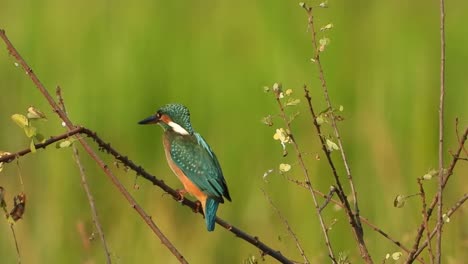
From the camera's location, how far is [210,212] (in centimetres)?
322

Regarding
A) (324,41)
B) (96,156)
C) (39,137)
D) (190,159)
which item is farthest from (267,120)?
(190,159)

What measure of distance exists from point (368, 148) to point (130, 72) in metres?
1.42

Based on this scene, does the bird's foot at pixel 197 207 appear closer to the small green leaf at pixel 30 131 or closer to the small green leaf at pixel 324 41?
the small green leaf at pixel 324 41

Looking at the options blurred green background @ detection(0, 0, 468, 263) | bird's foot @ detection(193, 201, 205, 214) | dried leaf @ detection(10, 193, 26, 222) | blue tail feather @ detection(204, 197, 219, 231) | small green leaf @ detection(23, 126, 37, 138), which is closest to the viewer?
small green leaf @ detection(23, 126, 37, 138)

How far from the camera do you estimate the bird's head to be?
3.46 m

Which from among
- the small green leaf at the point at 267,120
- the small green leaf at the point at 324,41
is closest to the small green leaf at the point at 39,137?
the small green leaf at the point at 267,120

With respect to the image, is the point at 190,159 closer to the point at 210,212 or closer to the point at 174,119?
the point at 174,119

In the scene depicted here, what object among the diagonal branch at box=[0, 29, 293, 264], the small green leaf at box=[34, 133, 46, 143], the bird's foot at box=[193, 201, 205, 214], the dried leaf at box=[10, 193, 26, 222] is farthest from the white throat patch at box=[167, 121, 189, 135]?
the small green leaf at box=[34, 133, 46, 143]

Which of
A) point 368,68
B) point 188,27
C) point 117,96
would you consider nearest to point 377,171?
point 368,68

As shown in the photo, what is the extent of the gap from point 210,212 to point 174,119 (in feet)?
1.24

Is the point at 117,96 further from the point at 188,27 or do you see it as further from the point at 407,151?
the point at 407,151

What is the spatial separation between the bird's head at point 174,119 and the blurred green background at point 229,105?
113 cm

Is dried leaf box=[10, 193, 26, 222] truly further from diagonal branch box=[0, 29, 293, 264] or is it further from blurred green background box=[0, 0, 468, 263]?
blurred green background box=[0, 0, 468, 263]

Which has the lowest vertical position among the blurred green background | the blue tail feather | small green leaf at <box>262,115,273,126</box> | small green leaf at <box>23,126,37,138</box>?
small green leaf at <box>23,126,37,138</box>
